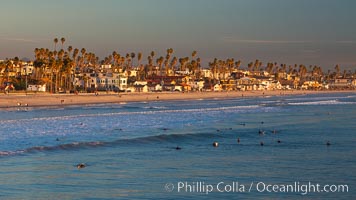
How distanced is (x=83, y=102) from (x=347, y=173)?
71.0 metres

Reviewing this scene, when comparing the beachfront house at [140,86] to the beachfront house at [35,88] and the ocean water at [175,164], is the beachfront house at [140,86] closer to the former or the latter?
the beachfront house at [35,88]

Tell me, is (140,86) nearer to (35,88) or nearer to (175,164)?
(35,88)

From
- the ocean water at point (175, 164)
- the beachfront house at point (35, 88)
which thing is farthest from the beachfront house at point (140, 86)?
the ocean water at point (175, 164)

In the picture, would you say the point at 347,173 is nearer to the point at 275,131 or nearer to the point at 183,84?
the point at 275,131

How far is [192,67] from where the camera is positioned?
191 m

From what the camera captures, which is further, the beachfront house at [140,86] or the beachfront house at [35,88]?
the beachfront house at [140,86]

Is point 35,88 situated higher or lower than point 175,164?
lower

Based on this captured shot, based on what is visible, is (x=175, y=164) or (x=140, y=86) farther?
(x=140, y=86)

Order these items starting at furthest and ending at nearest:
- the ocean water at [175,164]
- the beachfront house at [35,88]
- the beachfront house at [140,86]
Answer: the beachfront house at [140,86]
the beachfront house at [35,88]
the ocean water at [175,164]

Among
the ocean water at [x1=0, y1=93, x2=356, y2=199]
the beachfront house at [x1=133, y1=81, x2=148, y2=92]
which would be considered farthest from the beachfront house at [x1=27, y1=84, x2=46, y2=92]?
the ocean water at [x1=0, y1=93, x2=356, y2=199]

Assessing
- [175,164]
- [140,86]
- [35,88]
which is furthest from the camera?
[140,86]

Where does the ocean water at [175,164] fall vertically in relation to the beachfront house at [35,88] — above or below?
above

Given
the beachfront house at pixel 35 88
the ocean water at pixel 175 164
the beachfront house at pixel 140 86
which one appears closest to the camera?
the ocean water at pixel 175 164

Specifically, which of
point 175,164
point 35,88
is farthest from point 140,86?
point 175,164
